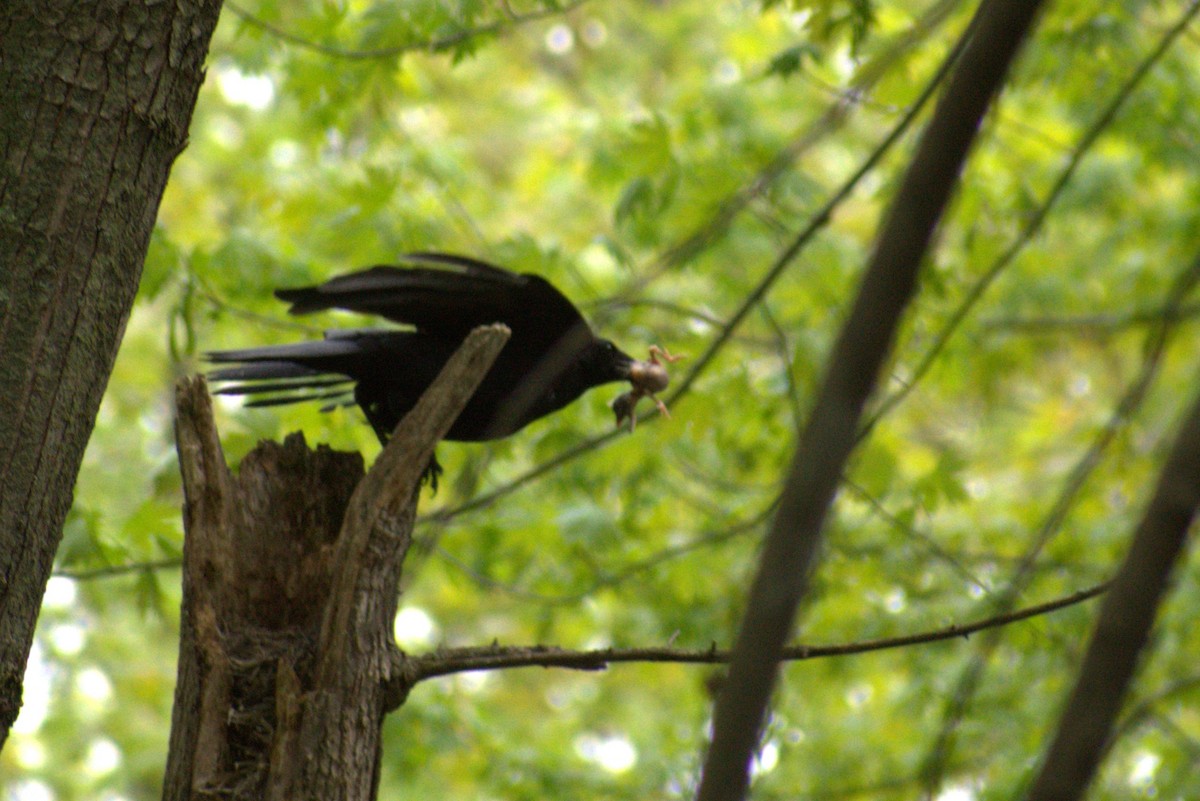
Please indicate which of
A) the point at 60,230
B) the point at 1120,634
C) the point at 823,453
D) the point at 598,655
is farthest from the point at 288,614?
the point at 1120,634

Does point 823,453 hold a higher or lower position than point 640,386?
lower

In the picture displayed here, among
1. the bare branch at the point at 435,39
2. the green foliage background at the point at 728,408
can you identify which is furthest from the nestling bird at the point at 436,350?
the bare branch at the point at 435,39

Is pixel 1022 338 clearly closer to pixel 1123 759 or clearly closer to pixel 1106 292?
pixel 1106 292

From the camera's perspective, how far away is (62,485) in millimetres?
1865

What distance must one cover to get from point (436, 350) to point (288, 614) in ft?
3.82

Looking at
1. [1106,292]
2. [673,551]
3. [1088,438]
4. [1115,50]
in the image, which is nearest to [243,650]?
[673,551]

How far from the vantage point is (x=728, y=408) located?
167 inches

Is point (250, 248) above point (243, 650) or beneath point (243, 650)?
above

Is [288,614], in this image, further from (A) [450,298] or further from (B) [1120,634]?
(B) [1120,634]

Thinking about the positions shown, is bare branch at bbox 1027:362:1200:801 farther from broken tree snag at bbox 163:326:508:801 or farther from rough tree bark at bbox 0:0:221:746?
rough tree bark at bbox 0:0:221:746

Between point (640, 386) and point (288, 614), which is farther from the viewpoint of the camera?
point (640, 386)

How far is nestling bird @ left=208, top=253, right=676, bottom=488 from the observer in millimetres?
2941

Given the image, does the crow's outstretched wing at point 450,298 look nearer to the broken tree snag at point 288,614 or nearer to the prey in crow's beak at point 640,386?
the prey in crow's beak at point 640,386

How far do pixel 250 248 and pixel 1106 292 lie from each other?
17.6 feet
